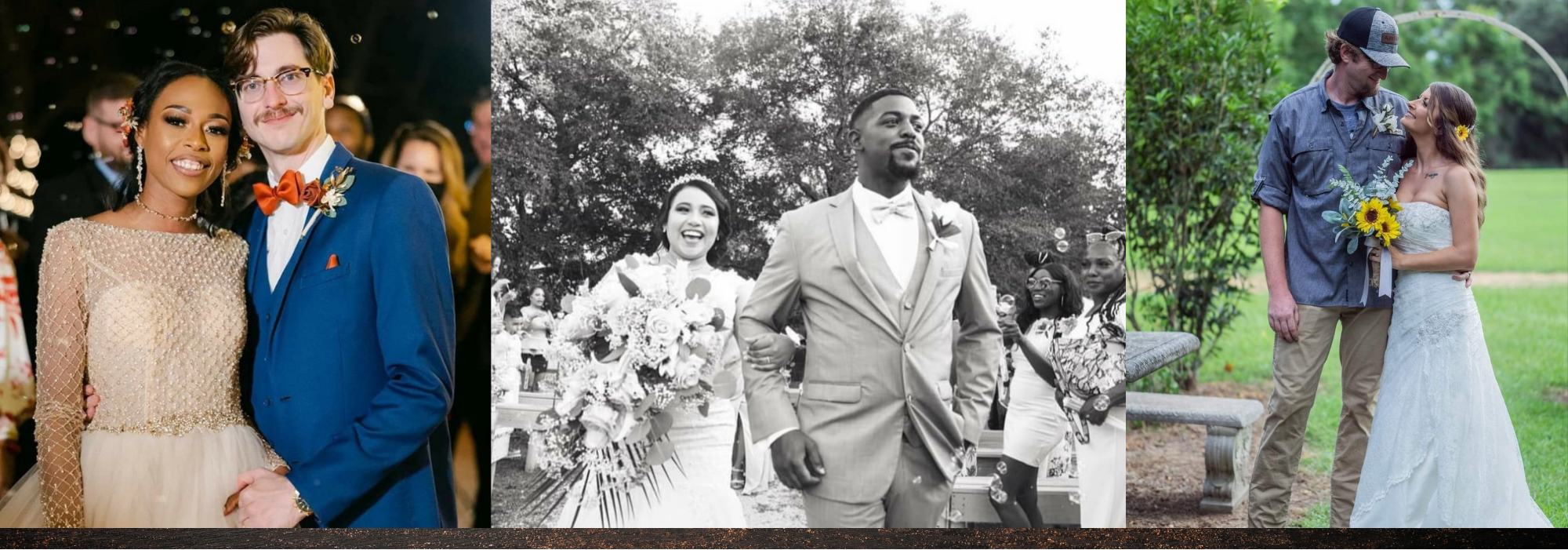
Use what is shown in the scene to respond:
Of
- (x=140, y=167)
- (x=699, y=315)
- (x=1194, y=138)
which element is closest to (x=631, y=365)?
(x=699, y=315)

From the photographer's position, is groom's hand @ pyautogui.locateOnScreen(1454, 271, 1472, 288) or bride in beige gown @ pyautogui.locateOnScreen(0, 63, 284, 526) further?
groom's hand @ pyautogui.locateOnScreen(1454, 271, 1472, 288)

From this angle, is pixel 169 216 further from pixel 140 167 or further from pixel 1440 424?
pixel 1440 424

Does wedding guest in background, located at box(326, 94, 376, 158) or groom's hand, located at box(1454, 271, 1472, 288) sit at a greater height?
wedding guest in background, located at box(326, 94, 376, 158)

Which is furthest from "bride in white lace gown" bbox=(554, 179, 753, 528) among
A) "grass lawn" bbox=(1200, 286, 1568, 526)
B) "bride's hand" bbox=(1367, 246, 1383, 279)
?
"grass lawn" bbox=(1200, 286, 1568, 526)

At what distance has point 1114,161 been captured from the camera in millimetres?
4551

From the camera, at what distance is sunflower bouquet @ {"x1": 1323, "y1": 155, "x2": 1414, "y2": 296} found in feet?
15.0

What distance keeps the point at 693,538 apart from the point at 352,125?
207 centimetres

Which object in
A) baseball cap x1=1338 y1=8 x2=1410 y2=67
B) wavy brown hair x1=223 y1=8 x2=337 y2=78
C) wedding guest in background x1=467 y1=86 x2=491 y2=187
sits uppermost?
baseball cap x1=1338 y1=8 x2=1410 y2=67

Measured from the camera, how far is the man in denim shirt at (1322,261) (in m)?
4.69

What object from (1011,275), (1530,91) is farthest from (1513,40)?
(1011,275)

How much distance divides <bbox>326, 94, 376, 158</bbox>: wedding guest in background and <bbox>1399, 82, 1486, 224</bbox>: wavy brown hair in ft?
13.4

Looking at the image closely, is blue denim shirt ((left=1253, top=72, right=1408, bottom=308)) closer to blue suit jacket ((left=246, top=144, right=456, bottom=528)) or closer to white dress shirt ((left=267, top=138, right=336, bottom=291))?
blue suit jacket ((left=246, top=144, right=456, bottom=528))

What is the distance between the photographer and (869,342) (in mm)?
4500

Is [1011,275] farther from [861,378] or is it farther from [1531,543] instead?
[1531,543]
